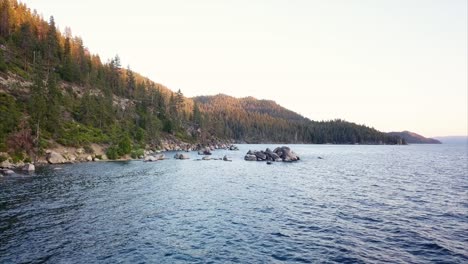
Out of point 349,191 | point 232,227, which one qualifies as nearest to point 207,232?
point 232,227

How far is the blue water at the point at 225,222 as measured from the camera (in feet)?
73.4

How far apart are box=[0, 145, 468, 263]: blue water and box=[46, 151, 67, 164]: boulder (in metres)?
23.5

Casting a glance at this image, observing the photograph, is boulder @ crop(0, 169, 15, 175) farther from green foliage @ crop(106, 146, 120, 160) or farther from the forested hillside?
green foliage @ crop(106, 146, 120, 160)

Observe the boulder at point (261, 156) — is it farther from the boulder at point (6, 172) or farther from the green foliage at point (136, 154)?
the boulder at point (6, 172)

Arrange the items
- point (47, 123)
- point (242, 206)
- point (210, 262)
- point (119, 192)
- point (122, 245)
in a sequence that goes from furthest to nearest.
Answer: point (47, 123) → point (119, 192) → point (242, 206) → point (122, 245) → point (210, 262)

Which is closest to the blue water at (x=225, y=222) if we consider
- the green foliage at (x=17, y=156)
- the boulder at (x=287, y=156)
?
the green foliage at (x=17, y=156)

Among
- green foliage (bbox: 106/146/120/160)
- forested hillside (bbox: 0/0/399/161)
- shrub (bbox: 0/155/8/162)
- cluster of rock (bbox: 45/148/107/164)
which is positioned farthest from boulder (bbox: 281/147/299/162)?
shrub (bbox: 0/155/8/162)

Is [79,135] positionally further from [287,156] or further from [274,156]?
[287,156]

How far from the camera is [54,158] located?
7600 centimetres

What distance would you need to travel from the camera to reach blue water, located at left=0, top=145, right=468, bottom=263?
22375mm

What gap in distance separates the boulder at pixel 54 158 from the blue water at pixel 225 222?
76.9 ft

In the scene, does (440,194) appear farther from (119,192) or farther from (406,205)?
(119,192)

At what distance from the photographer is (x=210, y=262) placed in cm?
2094

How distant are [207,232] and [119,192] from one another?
2261 cm
